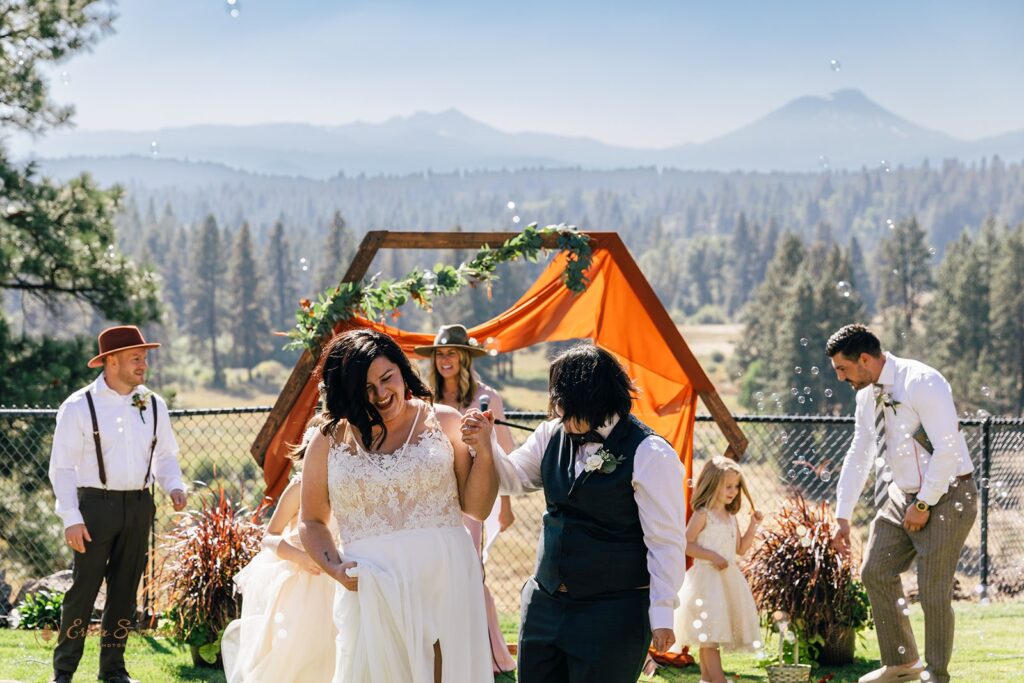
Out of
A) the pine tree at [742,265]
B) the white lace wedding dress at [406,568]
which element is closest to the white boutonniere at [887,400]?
the white lace wedding dress at [406,568]

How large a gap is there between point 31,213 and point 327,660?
43.6ft

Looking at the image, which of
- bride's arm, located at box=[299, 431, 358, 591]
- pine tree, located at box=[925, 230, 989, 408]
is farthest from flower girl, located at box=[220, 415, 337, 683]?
pine tree, located at box=[925, 230, 989, 408]

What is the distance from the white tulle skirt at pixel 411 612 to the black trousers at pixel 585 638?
258mm

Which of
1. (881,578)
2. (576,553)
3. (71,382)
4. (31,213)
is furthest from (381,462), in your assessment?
(31,213)

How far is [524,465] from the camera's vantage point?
429 centimetres

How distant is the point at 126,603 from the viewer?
663 centimetres

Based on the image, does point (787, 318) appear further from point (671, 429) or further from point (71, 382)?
point (671, 429)

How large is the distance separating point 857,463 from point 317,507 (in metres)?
3.29

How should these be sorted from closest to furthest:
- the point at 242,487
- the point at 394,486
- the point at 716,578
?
the point at 394,486
the point at 716,578
the point at 242,487

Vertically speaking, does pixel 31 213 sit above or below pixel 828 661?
above

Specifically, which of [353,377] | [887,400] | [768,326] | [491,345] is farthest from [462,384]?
[768,326]

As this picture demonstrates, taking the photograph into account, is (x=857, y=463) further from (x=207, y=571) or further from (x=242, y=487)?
(x=242, y=487)

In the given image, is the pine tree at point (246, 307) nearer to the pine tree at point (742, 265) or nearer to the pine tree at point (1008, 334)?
the pine tree at point (1008, 334)

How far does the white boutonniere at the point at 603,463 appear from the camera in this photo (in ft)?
13.0
